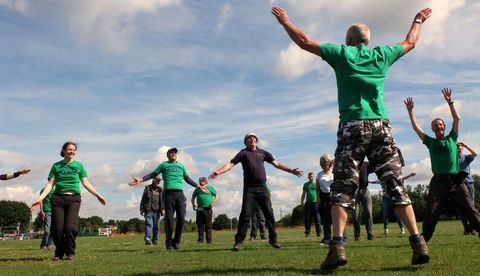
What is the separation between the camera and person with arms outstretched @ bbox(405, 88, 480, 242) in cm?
790

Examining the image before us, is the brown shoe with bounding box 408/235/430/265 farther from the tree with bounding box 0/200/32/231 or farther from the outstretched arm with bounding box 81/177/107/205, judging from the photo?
the tree with bounding box 0/200/32/231

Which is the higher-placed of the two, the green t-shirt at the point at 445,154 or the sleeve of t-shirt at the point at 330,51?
the sleeve of t-shirt at the point at 330,51

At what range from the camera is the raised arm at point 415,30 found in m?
6.01

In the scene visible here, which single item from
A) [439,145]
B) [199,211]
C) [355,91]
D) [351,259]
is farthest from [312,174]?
[355,91]

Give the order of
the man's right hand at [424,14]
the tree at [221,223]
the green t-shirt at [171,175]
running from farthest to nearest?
the tree at [221,223]
the green t-shirt at [171,175]
the man's right hand at [424,14]

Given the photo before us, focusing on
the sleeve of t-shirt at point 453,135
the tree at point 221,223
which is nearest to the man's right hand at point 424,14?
the sleeve of t-shirt at point 453,135

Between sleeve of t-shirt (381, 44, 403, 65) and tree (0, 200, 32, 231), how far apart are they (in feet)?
415

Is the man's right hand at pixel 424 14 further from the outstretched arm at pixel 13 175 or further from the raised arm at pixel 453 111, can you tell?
the outstretched arm at pixel 13 175

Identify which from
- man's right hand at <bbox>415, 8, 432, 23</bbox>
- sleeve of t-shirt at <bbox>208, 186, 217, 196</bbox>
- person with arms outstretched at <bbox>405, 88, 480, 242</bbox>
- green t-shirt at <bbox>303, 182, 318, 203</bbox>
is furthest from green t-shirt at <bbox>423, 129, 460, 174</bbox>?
sleeve of t-shirt at <bbox>208, 186, 217, 196</bbox>

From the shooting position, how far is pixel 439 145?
820 cm

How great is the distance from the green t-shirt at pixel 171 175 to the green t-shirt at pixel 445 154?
258 inches

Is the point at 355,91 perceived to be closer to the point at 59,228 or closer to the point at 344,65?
the point at 344,65

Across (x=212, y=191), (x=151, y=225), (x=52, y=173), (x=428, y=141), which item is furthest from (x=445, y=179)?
(x=212, y=191)

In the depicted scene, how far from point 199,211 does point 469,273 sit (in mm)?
14222
